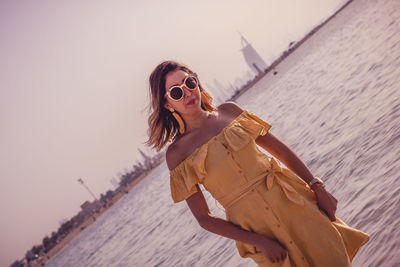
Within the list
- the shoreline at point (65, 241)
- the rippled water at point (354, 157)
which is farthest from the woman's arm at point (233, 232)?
the shoreline at point (65, 241)

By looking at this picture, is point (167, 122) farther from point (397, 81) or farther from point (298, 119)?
point (298, 119)

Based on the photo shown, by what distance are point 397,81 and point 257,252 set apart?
27.2 feet

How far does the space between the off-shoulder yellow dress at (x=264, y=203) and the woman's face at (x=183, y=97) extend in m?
0.34

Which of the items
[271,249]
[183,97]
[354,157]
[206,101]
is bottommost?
[354,157]

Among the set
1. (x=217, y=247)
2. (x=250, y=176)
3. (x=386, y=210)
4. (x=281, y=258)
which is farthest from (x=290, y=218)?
(x=217, y=247)

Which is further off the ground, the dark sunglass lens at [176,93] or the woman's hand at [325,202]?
the dark sunglass lens at [176,93]

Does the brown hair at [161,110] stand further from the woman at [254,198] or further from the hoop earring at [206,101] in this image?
the woman at [254,198]

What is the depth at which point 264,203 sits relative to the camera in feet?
6.36

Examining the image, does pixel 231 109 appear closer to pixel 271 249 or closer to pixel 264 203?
pixel 264 203

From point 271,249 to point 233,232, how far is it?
0.81ft

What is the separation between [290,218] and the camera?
1956mm

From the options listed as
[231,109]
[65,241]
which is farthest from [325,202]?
[65,241]

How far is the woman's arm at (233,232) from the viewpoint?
1.84m

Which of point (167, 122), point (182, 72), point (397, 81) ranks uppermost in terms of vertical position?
point (182, 72)
